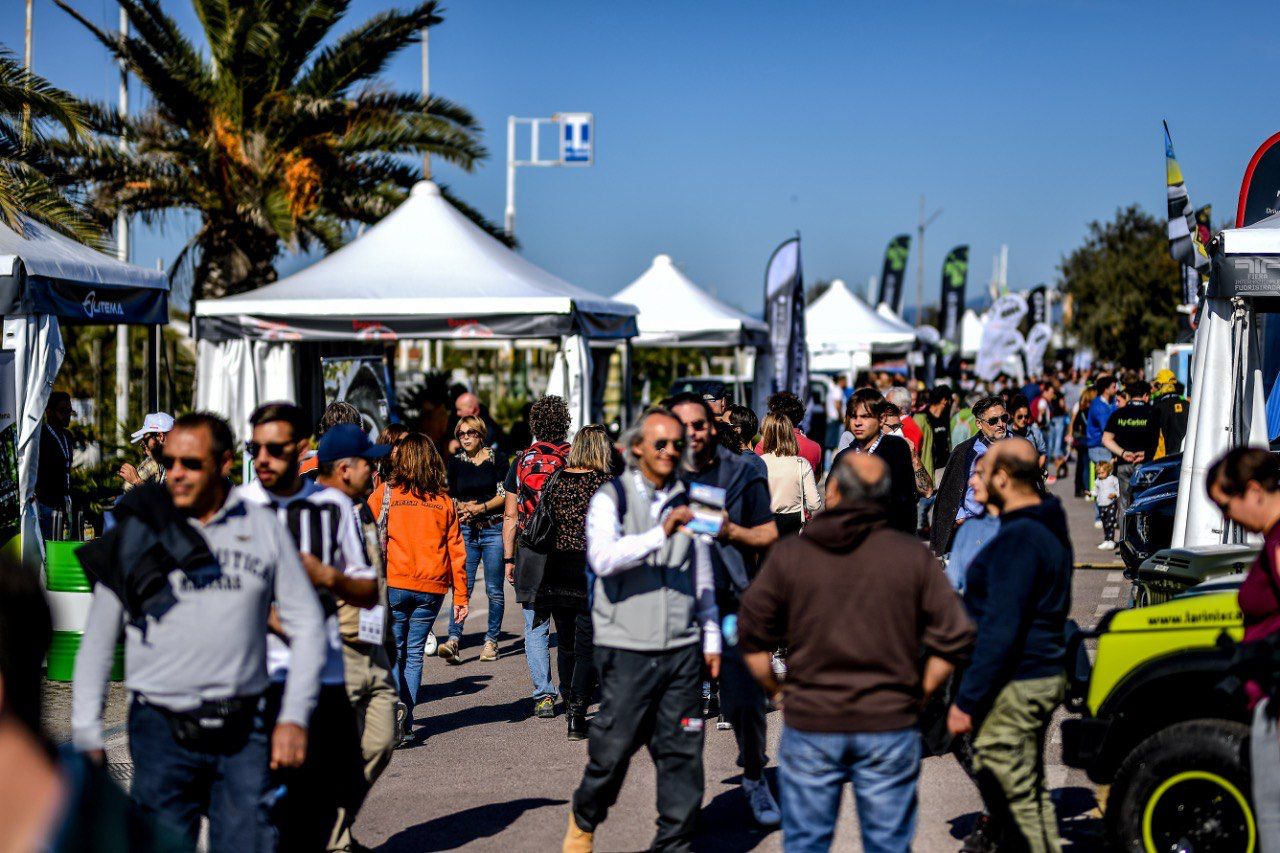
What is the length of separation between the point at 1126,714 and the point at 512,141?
35.7 meters

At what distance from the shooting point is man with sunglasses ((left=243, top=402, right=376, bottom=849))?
4688 millimetres

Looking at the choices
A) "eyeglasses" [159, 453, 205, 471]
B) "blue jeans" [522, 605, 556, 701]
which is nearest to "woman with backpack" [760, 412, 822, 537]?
"blue jeans" [522, 605, 556, 701]

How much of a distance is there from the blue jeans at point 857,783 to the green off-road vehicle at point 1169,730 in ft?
3.72

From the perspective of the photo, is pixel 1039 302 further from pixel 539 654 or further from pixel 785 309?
pixel 539 654

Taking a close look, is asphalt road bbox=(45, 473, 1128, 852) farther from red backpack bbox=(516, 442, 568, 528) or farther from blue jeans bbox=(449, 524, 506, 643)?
red backpack bbox=(516, 442, 568, 528)

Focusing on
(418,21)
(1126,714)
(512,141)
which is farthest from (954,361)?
(1126,714)

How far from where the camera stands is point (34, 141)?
14.6 m

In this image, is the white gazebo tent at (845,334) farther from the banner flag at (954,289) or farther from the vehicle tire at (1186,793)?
the vehicle tire at (1186,793)

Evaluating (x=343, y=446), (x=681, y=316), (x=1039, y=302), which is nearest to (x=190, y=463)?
(x=343, y=446)

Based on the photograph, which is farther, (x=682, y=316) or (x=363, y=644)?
(x=682, y=316)

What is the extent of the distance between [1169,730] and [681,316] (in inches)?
705

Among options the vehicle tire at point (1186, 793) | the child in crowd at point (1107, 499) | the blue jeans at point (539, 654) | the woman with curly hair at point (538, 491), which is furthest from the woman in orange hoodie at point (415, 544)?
the child in crowd at point (1107, 499)

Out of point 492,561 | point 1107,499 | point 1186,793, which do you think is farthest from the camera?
point 1107,499

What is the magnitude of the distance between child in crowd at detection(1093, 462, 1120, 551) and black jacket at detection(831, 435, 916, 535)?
8.12 metres
